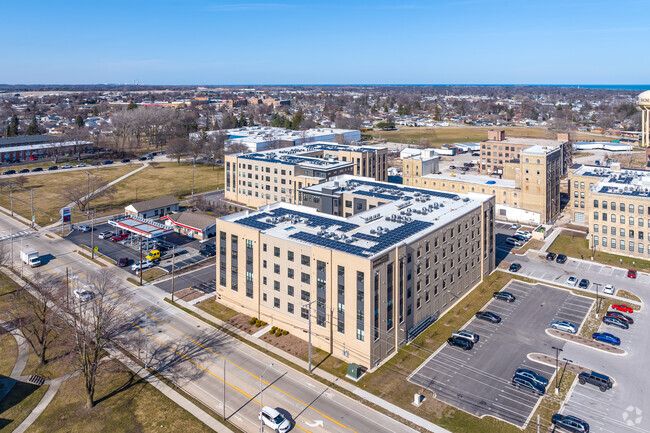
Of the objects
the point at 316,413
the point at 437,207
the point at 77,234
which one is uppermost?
the point at 437,207

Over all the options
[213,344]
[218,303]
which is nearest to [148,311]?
[218,303]

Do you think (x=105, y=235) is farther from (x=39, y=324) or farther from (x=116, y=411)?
(x=116, y=411)

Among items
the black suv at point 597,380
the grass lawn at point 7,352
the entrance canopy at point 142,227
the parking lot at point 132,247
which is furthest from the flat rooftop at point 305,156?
the black suv at point 597,380

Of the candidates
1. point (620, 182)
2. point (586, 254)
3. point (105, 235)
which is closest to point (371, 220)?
point (586, 254)

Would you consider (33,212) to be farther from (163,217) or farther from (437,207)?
(437,207)

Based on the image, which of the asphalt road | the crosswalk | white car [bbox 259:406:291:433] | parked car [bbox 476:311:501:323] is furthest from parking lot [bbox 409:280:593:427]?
the crosswalk

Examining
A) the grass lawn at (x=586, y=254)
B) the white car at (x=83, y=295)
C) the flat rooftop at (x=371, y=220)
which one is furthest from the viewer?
the grass lawn at (x=586, y=254)

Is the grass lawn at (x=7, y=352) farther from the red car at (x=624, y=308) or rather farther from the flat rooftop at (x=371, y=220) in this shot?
the red car at (x=624, y=308)

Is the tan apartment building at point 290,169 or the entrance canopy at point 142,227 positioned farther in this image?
the tan apartment building at point 290,169
